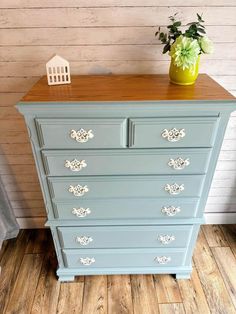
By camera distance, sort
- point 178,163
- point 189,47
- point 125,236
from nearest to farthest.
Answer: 1. point 189,47
2. point 178,163
3. point 125,236

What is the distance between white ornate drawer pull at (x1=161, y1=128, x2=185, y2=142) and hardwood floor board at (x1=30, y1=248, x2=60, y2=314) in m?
1.15

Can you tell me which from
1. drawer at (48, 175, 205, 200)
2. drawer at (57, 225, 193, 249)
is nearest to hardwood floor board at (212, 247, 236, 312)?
drawer at (57, 225, 193, 249)

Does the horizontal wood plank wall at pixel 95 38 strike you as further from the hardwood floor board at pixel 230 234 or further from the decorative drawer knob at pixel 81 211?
the hardwood floor board at pixel 230 234

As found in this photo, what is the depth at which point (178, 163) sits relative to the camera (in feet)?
3.70

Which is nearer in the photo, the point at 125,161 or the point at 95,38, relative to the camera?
the point at 125,161

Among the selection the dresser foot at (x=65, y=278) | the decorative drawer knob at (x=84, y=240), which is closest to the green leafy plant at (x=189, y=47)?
the decorative drawer knob at (x=84, y=240)

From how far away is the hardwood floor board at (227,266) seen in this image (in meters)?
1.52

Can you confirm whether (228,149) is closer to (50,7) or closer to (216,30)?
(216,30)

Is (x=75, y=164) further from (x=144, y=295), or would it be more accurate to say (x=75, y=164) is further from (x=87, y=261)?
(x=144, y=295)

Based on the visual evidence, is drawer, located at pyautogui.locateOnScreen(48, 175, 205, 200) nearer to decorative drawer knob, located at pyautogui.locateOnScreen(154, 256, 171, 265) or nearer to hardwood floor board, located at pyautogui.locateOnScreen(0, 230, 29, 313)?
decorative drawer knob, located at pyautogui.locateOnScreen(154, 256, 171, 265)

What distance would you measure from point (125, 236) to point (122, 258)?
0.61ft

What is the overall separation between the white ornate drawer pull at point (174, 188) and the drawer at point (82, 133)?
0.32 meters

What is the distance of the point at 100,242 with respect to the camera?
1.40 m

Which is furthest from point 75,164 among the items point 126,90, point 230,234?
point 230,234
